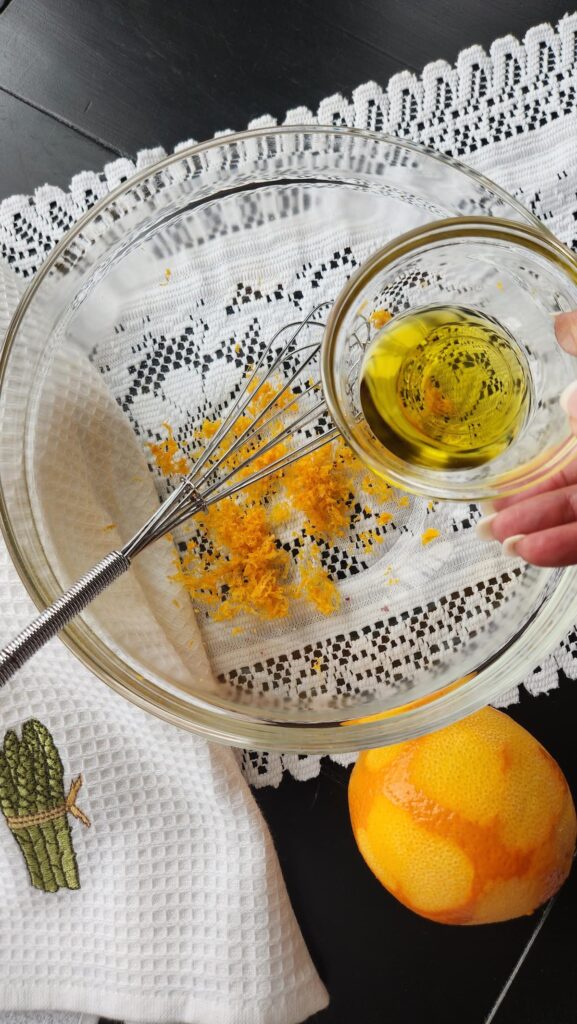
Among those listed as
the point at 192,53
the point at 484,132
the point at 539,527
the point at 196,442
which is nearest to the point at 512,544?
the point at 539,527

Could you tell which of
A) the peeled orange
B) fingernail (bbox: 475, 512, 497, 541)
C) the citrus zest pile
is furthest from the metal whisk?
the peeled orange

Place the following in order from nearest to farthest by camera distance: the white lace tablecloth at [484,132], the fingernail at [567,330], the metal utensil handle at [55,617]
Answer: the metal utensil handle at [55,617] → the fingernail at [567,330] → the white lace tablecloth at [484,132]

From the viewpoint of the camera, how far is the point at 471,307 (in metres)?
0.58

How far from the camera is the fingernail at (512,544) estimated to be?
0.60m

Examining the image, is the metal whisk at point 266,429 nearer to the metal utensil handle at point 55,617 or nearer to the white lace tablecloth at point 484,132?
the metal utensil handle at point 55,617

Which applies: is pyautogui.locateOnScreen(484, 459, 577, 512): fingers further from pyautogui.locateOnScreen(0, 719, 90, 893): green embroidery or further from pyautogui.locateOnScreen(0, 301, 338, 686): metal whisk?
pyautogui.locateOnScreen(0, 719, 90, 893): green embroidery

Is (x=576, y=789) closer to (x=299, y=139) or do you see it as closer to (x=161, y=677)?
(x=161, y=677)

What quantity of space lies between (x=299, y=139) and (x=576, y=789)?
22.3 inches

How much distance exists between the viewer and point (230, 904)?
0.64 meters

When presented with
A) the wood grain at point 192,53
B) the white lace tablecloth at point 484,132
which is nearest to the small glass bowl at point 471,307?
the white lace tablecloth at point 484,132

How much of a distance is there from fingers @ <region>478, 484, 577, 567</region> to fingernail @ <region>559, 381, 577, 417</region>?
0.26 ft

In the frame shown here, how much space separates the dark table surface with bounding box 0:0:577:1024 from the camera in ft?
2.30

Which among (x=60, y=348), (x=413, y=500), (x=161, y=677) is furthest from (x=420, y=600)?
(x=60, y=348)

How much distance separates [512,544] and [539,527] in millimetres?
23
